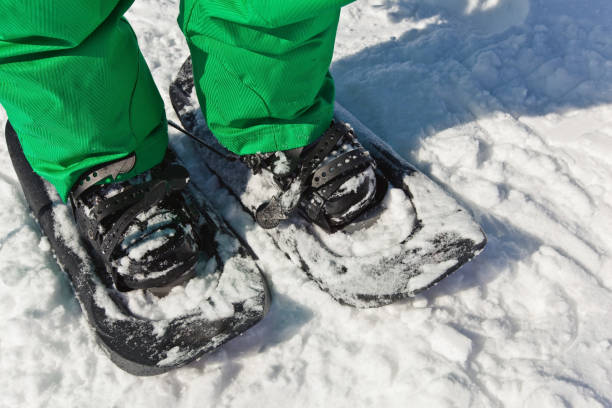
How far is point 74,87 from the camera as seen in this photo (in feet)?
3.37

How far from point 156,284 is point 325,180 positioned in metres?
0.54

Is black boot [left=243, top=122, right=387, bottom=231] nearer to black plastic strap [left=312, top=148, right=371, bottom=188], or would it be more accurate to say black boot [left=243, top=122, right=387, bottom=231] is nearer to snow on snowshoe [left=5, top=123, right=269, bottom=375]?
black plastic strap [left=312, top=148, right=371, bottom=188]

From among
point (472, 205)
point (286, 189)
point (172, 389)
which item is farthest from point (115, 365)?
point (472, 205)

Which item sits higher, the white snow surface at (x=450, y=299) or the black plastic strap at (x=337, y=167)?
the black plastic strap at (x=337, y=167)

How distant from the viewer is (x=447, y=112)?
6.03 ft

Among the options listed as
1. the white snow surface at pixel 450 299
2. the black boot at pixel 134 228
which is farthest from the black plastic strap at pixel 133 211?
the white snow surface at pixel 450 299

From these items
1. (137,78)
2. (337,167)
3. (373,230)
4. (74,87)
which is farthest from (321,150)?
(74,87)

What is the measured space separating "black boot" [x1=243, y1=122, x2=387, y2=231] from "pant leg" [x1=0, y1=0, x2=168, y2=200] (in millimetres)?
381

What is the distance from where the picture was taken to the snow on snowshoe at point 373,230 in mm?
1219

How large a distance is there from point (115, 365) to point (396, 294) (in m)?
0.75

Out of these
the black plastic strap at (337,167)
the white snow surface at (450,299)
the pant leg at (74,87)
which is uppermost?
the pant leg at (74,87)

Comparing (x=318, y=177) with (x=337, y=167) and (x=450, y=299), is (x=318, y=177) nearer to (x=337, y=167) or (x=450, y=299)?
(x=337, y=167)

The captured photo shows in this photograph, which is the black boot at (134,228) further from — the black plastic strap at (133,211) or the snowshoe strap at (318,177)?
the snowshoe strap at (318,177)

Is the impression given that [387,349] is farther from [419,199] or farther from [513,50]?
[513,50]
